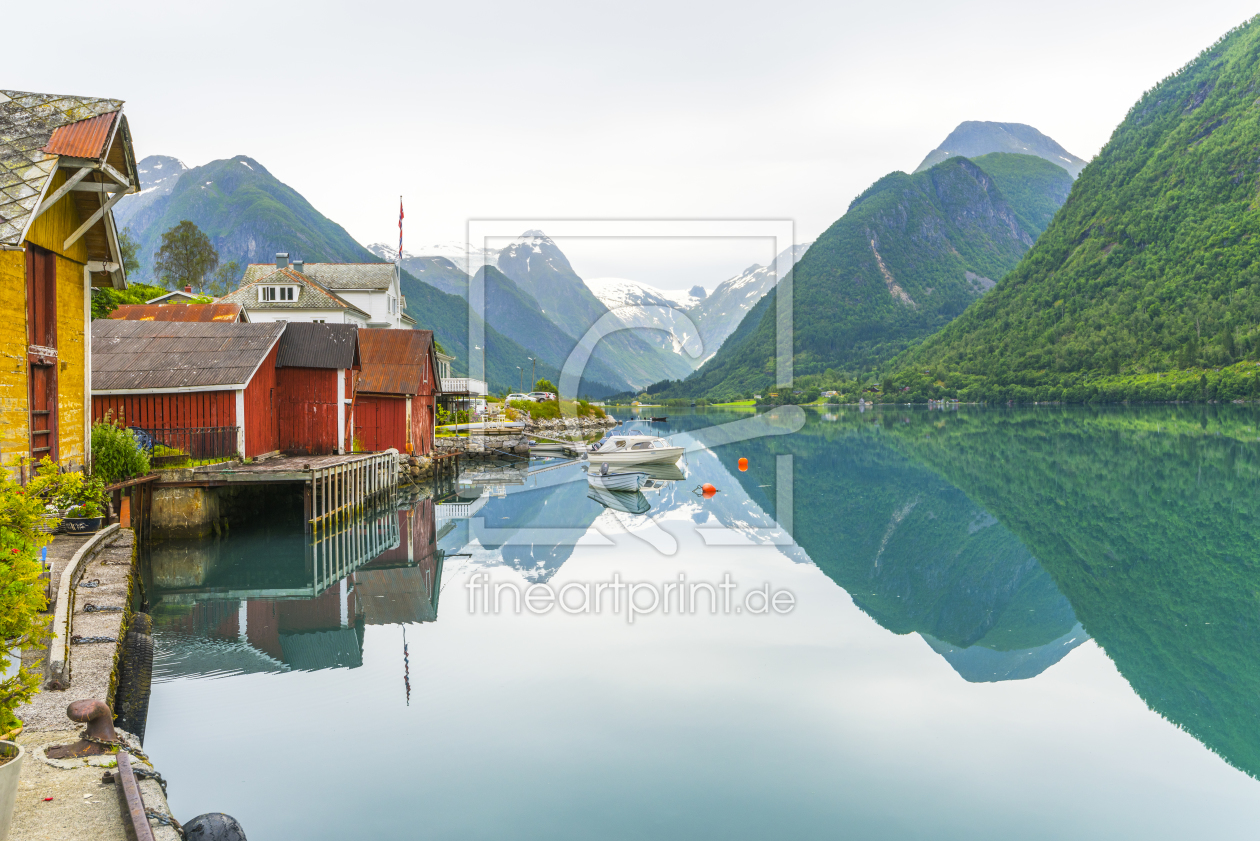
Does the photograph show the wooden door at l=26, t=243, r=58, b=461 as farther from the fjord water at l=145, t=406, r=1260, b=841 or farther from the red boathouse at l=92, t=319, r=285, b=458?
the red boathouse at l=92, t=319, r=285, b=458

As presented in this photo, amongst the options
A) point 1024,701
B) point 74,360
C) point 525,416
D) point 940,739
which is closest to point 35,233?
point 74,360

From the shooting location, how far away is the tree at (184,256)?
7919 cm

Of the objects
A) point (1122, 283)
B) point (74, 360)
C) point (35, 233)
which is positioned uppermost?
point (1122, 283)

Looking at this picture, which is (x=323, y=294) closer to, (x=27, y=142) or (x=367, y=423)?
(x=367, y=423)

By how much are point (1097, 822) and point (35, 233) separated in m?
18.0

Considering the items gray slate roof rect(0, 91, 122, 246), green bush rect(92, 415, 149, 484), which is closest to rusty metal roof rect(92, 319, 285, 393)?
green bush rect(92, 415, 149, 484)

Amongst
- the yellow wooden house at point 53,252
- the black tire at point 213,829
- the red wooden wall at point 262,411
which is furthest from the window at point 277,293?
the black tire at point 213,829

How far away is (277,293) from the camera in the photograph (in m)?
52.7

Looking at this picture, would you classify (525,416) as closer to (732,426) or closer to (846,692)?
(732,426)

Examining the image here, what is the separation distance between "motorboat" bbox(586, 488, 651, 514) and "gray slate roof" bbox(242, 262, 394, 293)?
29.3 meters

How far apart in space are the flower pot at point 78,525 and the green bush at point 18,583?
30.6 feet

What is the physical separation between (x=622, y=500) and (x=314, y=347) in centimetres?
1372

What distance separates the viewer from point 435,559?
22.7 m

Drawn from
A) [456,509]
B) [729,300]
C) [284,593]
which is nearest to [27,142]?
[284,593]
